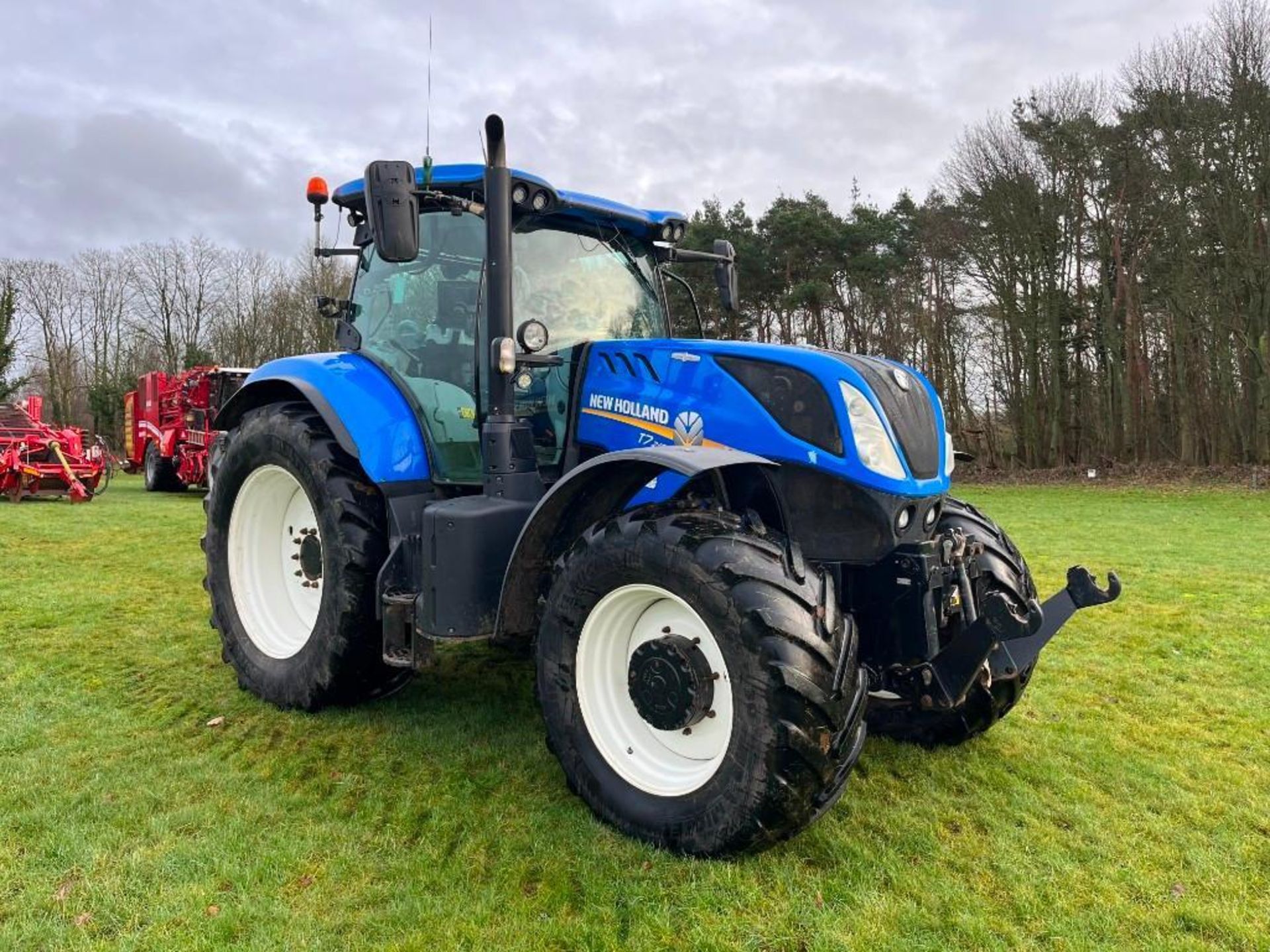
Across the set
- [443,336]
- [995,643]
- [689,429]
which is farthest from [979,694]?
[443,336]

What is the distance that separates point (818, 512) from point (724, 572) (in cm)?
56

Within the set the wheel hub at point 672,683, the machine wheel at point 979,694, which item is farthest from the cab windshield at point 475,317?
the machine wheel at point 979,694

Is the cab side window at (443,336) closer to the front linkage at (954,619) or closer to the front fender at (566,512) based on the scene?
the front fender at (566,512)

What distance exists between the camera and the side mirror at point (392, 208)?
2.94 m

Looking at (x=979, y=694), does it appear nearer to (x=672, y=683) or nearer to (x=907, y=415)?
(x=907, y=415)

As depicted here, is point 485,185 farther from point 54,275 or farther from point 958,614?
point 54,275

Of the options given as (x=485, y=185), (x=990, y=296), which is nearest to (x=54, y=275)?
(x=990, y=296)

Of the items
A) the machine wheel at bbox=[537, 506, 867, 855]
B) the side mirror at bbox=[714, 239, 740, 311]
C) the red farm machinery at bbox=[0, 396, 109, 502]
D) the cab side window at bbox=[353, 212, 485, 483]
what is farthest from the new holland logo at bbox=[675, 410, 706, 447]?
the red farm machinery at bbox=[0, 396, 109, 502]

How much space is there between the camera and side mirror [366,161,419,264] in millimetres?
2941

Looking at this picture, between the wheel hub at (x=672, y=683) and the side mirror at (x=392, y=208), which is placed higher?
the side mirror at (x=392, y=208)

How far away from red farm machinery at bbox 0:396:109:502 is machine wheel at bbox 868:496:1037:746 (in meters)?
14.6

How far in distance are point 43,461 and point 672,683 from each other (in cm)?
1545

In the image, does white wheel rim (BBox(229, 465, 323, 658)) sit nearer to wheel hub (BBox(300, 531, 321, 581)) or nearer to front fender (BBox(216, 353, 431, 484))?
wheel hub (BBox(300, 531, 321, 581))

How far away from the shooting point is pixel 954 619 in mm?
3016
